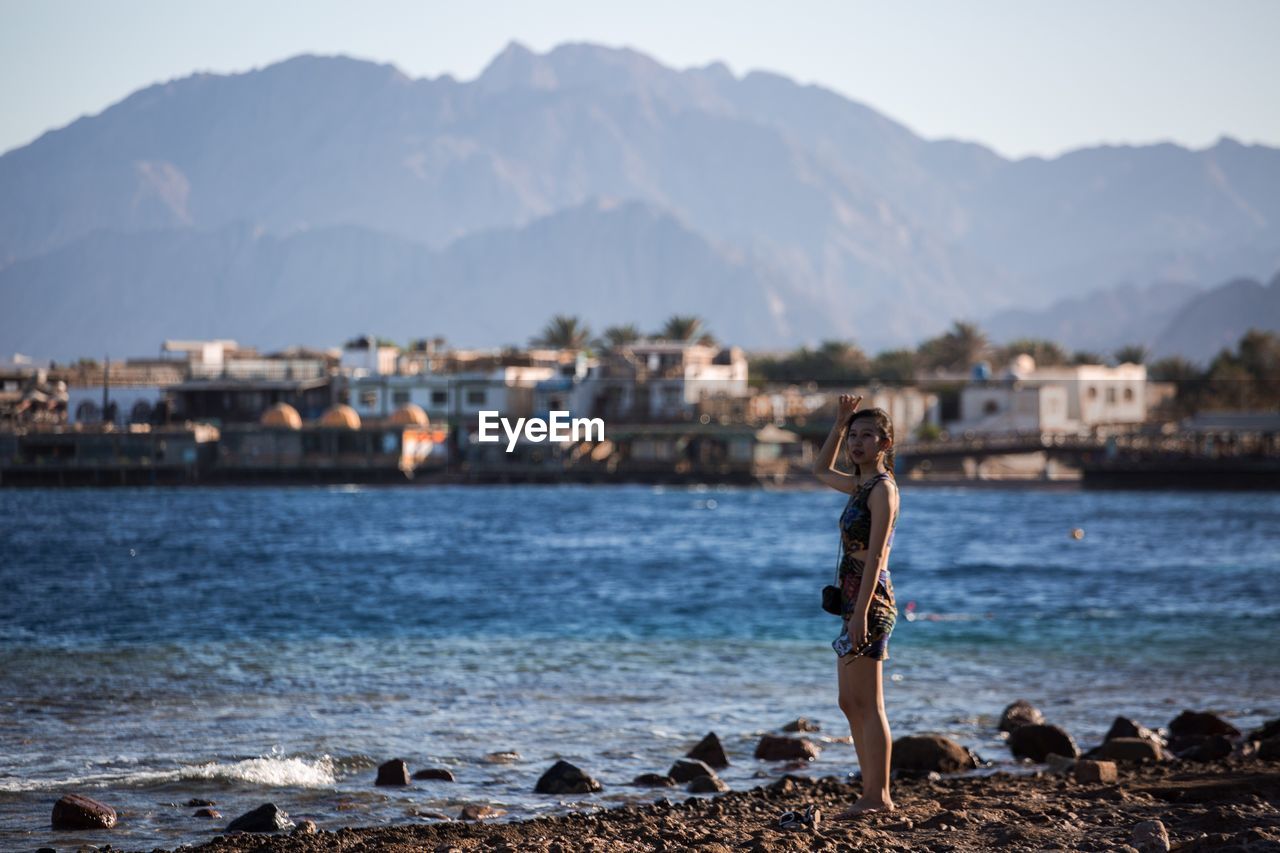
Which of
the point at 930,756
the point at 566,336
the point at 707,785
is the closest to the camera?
the point at 707,785

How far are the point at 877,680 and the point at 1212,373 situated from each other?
374 feet

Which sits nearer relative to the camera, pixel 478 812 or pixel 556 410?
pixel 478 812

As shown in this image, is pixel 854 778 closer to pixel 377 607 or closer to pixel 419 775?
pixel 419 775

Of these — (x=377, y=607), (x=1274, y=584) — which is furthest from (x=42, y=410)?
(x=1274, y=584)

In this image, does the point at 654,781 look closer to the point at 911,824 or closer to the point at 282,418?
the point at 911,824

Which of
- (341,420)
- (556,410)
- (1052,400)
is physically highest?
(1052,400)

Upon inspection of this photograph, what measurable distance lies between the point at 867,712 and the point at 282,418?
269 ft

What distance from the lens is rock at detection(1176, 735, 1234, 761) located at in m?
13.9

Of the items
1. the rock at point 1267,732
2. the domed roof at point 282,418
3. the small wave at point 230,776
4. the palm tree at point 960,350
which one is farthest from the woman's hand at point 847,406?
the palm tree at point 960,350

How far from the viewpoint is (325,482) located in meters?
88.1

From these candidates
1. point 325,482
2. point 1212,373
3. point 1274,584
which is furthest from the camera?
point 1212,373

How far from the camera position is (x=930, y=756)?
1372cm

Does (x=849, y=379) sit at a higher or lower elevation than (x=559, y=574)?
higher

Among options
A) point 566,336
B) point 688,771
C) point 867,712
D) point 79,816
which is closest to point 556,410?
point 566,336
